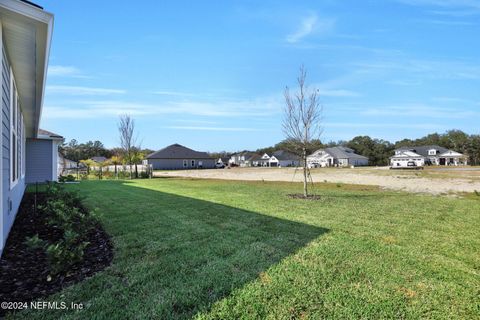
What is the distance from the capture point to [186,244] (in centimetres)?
457

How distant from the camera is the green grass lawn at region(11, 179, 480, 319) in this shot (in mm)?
2586

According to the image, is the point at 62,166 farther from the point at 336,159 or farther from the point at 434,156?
the point at 434,156

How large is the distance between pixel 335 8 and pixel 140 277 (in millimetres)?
11055

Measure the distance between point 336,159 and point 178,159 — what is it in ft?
115

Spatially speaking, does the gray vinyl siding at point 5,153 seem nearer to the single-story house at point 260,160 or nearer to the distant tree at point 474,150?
the single-story house at point 260,160

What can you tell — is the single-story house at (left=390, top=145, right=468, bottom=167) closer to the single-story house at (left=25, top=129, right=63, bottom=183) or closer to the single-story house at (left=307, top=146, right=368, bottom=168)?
the single-story house at (left=307, top=146, right=368, bottom=168)

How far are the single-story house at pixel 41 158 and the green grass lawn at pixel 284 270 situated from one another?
12064 mm

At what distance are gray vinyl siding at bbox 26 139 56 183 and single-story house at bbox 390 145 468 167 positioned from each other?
2471 inches

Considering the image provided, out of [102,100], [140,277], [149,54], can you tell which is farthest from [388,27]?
[102,100]

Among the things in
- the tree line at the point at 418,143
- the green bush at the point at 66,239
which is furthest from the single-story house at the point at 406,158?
the green bush at the point at 66,239

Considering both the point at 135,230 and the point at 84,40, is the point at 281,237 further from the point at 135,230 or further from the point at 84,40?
the point at 84,40

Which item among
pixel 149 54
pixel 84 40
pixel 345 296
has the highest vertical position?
pixel 149 54

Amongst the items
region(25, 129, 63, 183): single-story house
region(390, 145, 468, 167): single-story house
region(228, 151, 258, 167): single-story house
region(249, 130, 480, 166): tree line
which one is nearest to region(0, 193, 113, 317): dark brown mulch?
region(25, 129, 63, 183): single-story house

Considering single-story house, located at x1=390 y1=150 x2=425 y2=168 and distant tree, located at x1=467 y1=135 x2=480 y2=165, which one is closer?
distant tree, located at x1=467 y1=135 x2=480 y2=165
